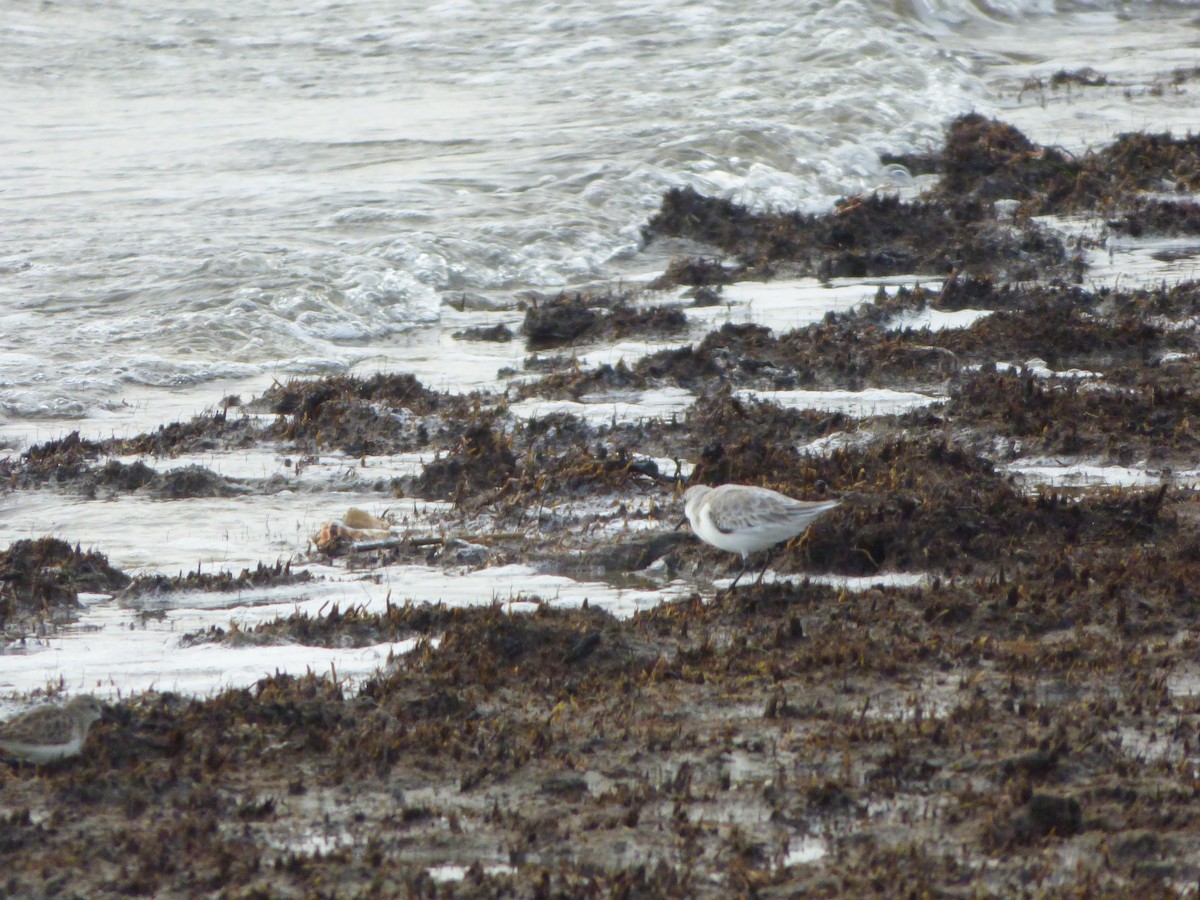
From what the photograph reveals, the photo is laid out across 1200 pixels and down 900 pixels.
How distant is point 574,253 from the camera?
1399 centimetres

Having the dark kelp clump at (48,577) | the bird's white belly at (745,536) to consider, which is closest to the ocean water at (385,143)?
the dark kelp clump at (48,577)

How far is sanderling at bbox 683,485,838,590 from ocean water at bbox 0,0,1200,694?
49 centimetres

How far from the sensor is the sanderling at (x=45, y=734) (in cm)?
400

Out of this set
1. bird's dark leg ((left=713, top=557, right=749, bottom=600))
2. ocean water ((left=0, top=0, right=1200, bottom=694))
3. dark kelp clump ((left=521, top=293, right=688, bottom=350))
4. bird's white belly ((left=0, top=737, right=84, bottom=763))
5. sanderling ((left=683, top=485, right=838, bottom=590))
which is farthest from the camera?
dark kelp clump ((left=521, top=293, right=688, bottom=350))

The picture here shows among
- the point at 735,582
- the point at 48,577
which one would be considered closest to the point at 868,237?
the point at 735,582

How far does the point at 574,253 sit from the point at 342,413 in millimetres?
5717

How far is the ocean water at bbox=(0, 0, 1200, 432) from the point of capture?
1173cm

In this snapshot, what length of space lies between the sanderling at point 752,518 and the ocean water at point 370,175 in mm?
488

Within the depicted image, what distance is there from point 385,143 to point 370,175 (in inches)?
76.1

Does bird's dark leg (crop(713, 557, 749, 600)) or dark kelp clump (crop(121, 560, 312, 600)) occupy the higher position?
bird's dark leg (crop(713, 557, 749, 600))

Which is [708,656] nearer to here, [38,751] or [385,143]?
[38,751]

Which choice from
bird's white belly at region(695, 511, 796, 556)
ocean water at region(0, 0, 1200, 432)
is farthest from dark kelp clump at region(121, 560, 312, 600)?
ocean water at region(0, 0, 1200, 432)

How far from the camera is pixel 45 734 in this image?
13.2ft

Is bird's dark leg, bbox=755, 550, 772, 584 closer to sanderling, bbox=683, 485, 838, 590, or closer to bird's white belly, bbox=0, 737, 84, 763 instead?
sanderling, bbox=683, 485, 838, 590
